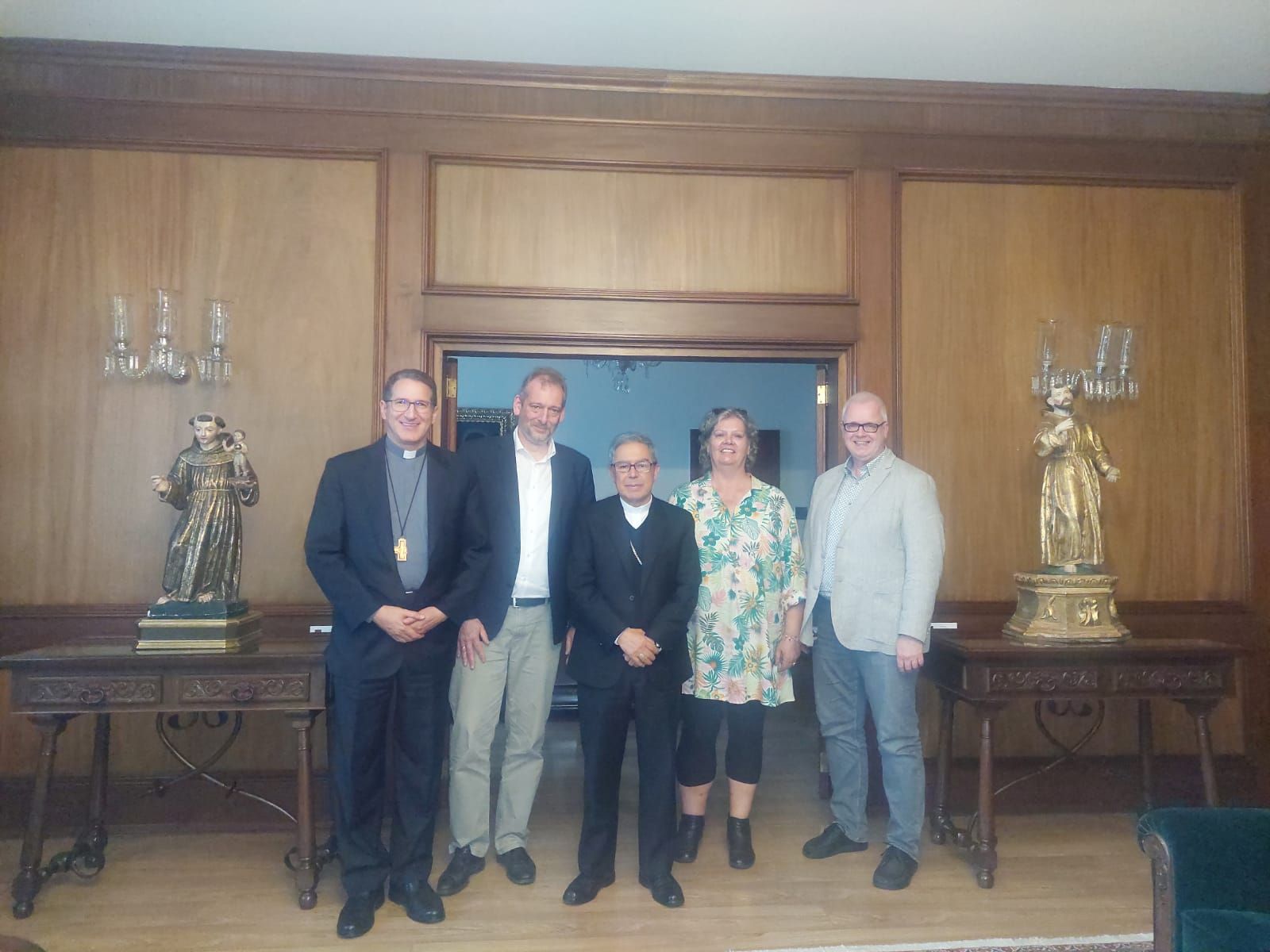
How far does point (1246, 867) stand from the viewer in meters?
1.77

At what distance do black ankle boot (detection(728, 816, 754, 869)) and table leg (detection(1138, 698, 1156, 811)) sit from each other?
1625 mm

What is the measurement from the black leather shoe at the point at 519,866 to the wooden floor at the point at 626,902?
28 mm

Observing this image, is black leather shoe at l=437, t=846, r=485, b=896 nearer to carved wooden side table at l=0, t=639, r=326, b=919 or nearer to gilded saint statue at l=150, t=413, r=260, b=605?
carved wooden side table at l=0, t=639, r=326, b=919

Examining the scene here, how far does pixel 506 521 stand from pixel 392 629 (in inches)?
19.1

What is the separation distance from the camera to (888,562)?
2795 mm

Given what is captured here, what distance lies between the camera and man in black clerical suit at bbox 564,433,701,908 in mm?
2535

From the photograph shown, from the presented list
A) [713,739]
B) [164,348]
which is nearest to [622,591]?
[713,739]

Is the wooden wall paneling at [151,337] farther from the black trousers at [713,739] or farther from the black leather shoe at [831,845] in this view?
the black leather shoe at [831,845]

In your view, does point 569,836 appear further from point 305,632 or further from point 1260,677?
point 1260,677

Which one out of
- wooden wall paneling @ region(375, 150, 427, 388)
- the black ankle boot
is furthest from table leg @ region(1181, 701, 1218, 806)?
wooden wall paneling @ region(375, 150, 427, 388)

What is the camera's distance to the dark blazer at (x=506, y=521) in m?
2.62

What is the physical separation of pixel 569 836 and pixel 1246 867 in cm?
210

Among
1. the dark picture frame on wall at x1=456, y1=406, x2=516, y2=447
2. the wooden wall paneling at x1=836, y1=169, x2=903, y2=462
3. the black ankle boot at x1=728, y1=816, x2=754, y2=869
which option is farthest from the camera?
the dark picture frame on wall at x1=456, y1=406, x2=516, y2=447

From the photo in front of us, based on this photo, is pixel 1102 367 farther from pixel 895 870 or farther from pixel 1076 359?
pixel 895 870
